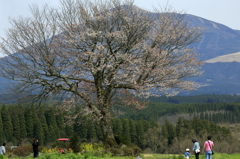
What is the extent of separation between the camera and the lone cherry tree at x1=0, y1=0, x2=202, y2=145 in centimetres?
2117

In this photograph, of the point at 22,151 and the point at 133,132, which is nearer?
the point at 22,151

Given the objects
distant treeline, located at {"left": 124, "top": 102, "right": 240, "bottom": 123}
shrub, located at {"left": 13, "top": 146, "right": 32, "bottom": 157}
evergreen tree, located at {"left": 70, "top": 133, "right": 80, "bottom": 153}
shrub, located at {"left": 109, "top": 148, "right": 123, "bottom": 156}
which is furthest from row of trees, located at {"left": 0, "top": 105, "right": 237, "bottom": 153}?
distant treeline, located at {"left": 124, "top": 102, "right": 240, "bottom": 123}

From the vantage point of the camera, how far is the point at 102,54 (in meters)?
20.7

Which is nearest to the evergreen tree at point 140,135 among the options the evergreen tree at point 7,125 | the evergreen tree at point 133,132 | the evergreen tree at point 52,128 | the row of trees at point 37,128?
the evergreen tree at point 133,132

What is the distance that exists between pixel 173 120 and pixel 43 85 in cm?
13506

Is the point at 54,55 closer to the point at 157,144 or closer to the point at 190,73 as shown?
the point at 190,73

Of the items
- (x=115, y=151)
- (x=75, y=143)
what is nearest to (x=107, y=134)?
(x=115, y=151)

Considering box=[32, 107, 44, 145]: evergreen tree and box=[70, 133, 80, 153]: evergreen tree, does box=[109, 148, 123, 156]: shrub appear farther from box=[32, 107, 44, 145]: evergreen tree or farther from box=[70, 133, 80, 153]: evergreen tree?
box=[32, 107, 44, 145]: evergreen tree

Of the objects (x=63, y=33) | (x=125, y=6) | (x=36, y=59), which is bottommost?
(x=36, y=59)

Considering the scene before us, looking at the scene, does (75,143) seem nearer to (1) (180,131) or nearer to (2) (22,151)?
(2) (22,151)

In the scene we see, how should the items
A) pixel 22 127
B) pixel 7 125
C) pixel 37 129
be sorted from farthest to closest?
pixel 37 129 → pixel 22 127 → pixel 7 125

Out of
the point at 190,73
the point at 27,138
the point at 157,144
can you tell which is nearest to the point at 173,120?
the point at 157,144

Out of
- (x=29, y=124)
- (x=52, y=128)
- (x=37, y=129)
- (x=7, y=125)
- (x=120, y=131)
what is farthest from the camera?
(x=120, y=131)

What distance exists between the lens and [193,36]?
23172 millimetres
